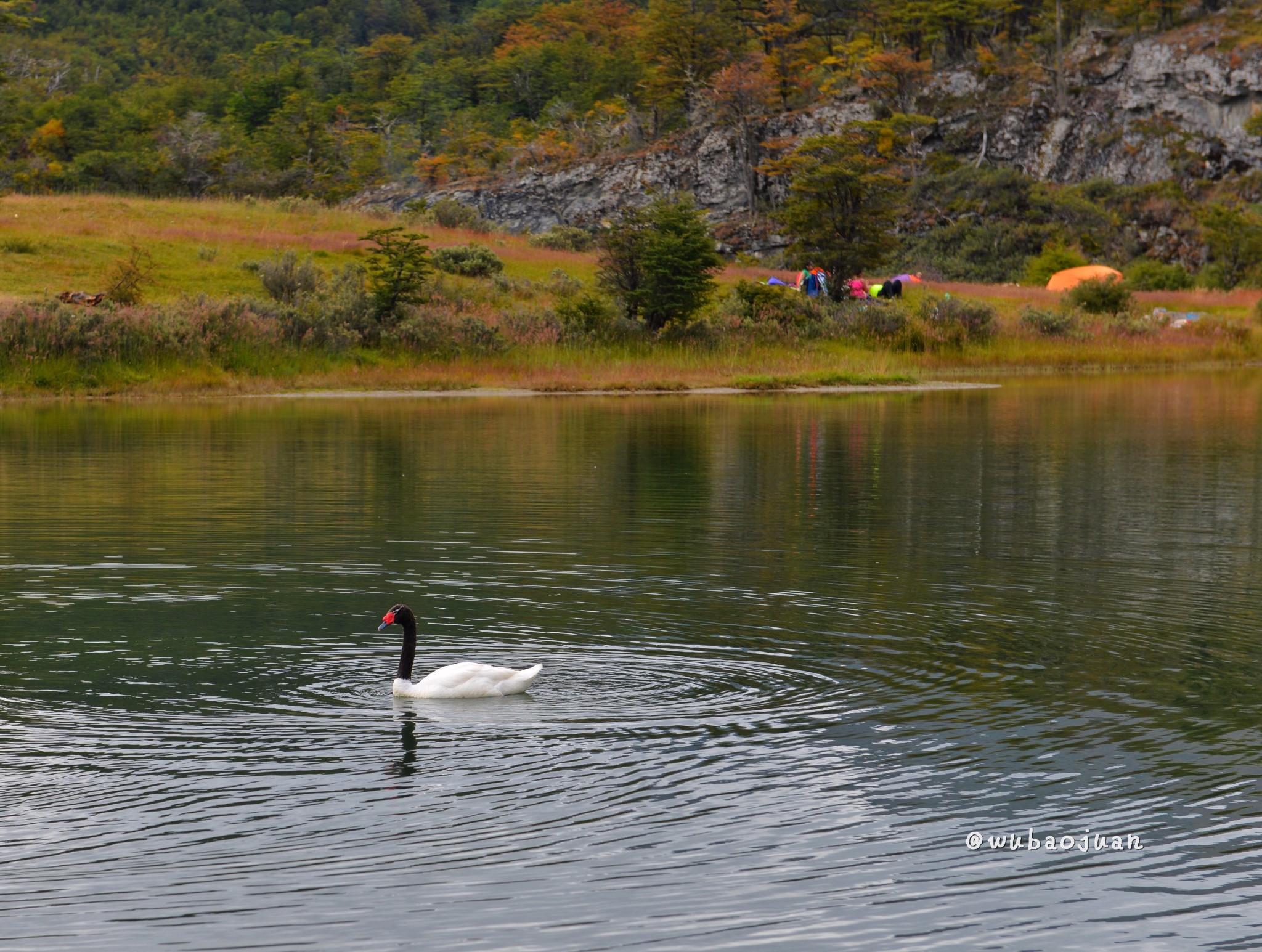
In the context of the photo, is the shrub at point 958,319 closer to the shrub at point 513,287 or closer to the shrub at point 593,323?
the shrub at point 593,323

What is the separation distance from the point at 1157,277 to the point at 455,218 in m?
39.4

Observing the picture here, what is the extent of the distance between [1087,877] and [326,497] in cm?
1600

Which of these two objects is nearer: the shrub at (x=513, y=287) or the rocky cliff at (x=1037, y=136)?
the shrub at (x=513, y=287)

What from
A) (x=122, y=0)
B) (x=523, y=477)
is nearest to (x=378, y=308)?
(x=523, y=477)

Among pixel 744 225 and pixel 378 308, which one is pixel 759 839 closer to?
pixel 378 308

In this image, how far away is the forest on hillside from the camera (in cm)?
9862

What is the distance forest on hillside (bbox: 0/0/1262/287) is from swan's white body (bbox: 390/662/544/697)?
194 ft

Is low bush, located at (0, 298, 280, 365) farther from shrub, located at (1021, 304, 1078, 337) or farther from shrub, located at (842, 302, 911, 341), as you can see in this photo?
shrub, located at (1021, 304, 1078, 337)

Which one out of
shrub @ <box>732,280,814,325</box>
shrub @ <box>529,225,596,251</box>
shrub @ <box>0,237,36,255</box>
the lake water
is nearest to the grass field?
shrub @ <box>0,237,36,255</box>

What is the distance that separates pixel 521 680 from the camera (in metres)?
10.2

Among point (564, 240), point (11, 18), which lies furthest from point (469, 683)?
point (564, 240)

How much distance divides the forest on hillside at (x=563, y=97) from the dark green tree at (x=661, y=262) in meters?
28.9

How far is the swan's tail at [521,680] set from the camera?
401 inches

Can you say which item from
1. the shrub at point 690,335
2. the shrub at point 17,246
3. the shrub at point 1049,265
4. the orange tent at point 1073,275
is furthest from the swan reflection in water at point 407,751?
the shrub at point 1049,265
